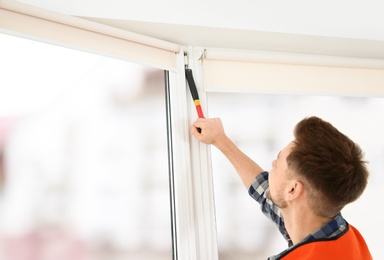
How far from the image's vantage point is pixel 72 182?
1309 mm

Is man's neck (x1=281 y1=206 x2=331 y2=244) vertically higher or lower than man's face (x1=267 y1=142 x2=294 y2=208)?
lower

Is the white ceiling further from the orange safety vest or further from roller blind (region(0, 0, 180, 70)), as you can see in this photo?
the orange safety vest

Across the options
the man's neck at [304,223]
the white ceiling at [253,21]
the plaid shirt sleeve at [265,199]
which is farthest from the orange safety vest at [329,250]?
the white ceiling at [253,21]

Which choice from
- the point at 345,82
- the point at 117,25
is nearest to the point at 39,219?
the point at 117,25

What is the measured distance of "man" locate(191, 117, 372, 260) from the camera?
1194mm

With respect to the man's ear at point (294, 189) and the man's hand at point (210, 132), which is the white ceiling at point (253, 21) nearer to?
the man's hand at point (210, 132)

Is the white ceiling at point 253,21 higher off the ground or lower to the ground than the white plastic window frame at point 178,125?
higher

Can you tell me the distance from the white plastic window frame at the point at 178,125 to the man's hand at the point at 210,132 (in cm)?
4

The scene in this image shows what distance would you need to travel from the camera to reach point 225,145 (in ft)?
4.90

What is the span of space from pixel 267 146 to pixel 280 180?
16.0 inches

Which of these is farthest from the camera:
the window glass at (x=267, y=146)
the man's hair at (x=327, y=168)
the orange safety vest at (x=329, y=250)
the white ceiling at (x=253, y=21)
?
the window glass at (x=267, y=146)

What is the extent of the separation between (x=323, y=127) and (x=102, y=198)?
776mm

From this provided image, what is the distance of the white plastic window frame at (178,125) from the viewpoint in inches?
51.6

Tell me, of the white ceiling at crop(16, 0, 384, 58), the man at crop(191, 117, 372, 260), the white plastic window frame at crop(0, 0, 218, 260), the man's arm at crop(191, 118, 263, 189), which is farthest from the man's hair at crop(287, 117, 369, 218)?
the white ceiling at crop(16, 0, 384, 58)
